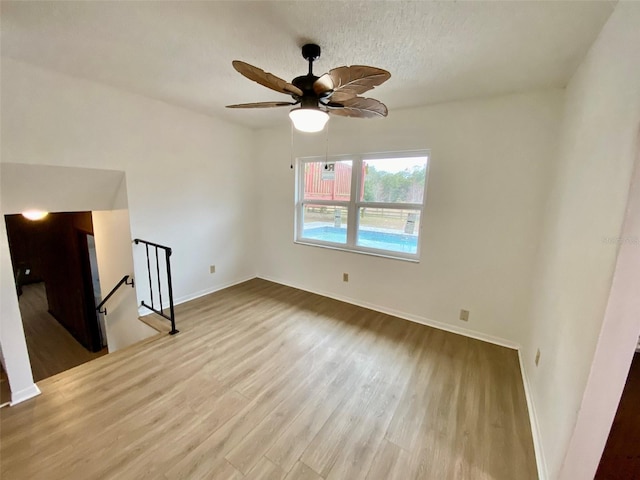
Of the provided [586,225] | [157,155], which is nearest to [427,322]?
[586,225]

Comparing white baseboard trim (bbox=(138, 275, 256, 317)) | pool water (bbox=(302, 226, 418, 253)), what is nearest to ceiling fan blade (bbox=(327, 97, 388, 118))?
pool water (bbox=(302, 226, 418, 253))

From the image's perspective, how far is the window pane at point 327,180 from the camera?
11.3ft

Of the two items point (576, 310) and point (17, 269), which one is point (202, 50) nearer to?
point (576, 310)

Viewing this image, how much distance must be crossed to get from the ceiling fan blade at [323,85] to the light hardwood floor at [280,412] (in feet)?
6.82

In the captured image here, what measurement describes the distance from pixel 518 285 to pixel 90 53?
4068 millimetres

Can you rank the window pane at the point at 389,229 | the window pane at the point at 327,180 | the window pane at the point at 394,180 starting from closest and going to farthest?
the window pane at the point at 394,180 < the window pane at the point at 389,229 < the window pane at the point at 327,180

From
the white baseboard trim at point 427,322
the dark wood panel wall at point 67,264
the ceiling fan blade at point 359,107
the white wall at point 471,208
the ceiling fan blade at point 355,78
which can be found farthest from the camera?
the dark wood panel wall at point 67,264

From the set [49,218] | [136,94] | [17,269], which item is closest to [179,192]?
[136,94]

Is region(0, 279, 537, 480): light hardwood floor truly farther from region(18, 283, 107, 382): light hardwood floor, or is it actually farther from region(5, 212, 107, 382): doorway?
region(18, 283, 107, 382): light hardwood floor

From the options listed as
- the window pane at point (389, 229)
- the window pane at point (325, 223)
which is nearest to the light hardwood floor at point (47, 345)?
the window pane at point (325, 223)

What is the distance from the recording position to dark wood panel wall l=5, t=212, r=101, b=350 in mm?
4098

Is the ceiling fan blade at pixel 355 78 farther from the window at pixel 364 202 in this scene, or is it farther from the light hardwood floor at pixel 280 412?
the light hardwood floor at pixel 280 412

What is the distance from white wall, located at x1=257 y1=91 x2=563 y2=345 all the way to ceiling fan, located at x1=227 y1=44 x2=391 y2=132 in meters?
1.23

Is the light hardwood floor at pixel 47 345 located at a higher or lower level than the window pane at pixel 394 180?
lower
